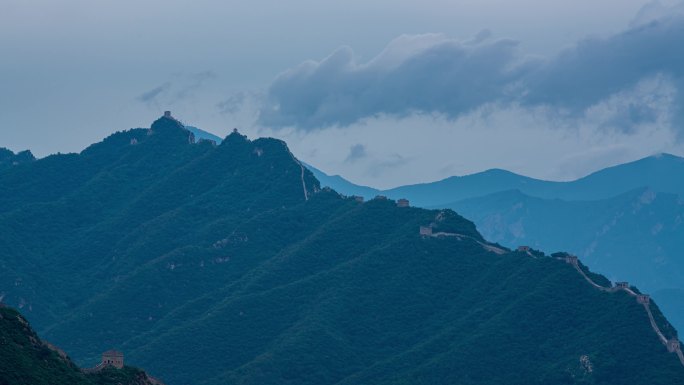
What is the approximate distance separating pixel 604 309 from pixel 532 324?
838cm

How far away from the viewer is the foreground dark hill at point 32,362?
11196cm

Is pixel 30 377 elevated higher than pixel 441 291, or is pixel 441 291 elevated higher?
pixel 441 291

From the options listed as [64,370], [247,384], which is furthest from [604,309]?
[64,370]

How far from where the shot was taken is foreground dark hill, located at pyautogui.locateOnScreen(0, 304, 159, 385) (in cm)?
11196

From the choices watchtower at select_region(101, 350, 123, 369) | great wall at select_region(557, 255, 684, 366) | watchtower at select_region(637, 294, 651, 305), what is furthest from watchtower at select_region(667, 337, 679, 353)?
watchtower at select_region(101, 350, 123, 369)

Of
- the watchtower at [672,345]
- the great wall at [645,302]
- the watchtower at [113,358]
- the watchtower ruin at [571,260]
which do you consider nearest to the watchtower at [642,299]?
the great wall at [645,302]

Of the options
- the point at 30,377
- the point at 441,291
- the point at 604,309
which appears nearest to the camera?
the point at 30,377

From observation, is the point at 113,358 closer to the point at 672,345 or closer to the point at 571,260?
the point at 672,345

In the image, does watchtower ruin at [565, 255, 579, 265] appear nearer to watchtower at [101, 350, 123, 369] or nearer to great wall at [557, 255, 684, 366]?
great wall at [557, 255, 684, 366]

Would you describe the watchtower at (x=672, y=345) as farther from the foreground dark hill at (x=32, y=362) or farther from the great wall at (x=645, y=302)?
the foreground dark hill at (x=32, y=362)

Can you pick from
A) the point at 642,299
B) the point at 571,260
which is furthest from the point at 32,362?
the point at 571,260

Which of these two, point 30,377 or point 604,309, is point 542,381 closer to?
point 604,309

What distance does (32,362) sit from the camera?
116375 millimetres

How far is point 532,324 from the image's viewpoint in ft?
599
